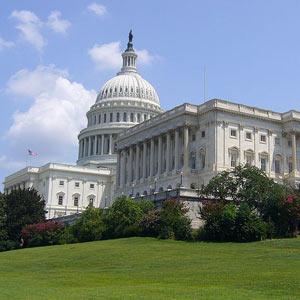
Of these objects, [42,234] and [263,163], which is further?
[263,163]

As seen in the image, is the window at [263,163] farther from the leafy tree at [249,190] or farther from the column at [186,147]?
the leafy tree at [249,190]

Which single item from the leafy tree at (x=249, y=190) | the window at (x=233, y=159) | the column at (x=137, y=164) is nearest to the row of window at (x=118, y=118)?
the column at (x=137, y=164)

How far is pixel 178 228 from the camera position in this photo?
207ft

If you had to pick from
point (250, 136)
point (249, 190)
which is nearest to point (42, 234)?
point (249, 190)

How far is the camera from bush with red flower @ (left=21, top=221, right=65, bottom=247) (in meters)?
75.9

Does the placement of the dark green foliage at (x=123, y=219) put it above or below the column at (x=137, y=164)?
below

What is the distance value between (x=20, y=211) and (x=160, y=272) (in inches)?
2126

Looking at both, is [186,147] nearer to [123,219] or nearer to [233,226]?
[123,219]

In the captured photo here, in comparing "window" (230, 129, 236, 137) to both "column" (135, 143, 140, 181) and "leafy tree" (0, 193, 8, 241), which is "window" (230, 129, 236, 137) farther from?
"leafy tree" (0, 193, 8, 241)

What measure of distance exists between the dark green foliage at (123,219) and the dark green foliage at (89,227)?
997 mm

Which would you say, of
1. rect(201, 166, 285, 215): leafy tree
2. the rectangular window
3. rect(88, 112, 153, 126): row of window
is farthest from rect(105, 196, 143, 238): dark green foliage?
rect(88, 112, 153, 126): row of window

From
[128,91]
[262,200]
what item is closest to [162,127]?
[262,200]

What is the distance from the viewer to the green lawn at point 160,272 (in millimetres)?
24875

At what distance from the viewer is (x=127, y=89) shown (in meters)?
164
